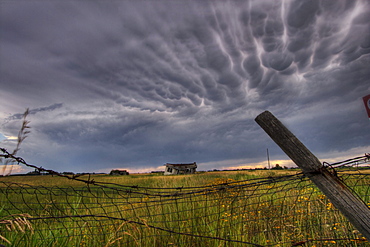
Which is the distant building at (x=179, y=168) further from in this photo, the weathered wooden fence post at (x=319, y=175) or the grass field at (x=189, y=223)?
the weathered wooden fence post at (x=319, y=175)

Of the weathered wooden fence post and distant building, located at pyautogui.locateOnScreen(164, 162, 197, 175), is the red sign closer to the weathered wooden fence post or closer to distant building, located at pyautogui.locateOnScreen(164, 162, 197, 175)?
the weathered wooden fence post

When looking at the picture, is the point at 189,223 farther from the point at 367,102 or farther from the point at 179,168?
the point at 179,168

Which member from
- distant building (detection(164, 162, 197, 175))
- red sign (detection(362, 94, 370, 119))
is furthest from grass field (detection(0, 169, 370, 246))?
distant building (detection(164, 162, 197, 175))

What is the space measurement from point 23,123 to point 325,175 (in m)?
4.21

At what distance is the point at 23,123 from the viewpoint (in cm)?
368

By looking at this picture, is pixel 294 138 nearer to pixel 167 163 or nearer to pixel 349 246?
pixel 349 246

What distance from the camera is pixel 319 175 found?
7.59 ft

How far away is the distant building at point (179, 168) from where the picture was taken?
54.5m

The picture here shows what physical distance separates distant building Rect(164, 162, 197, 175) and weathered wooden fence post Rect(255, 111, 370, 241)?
52.6 meters

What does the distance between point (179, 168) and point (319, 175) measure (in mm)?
53210

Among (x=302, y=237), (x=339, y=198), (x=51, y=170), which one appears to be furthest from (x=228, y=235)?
(x=51, y=170)

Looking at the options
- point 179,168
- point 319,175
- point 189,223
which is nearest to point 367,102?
point 319,175

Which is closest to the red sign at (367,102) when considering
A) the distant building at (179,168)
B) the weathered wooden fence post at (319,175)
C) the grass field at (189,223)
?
the grass field at (189,223)

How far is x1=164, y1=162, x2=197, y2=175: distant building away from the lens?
2144 inches
